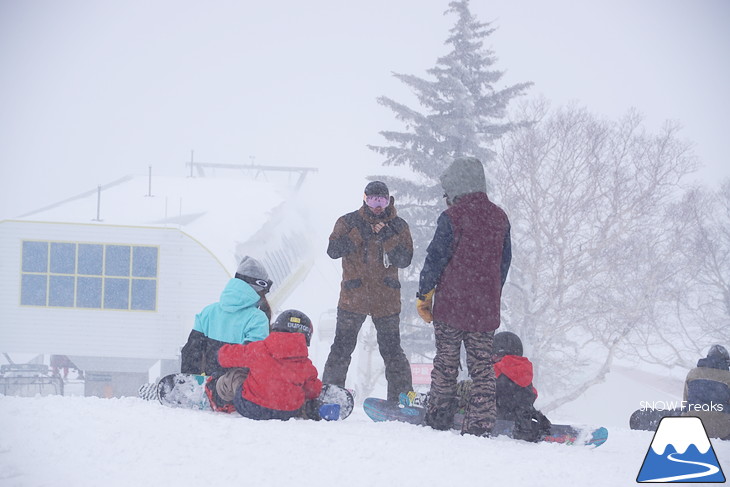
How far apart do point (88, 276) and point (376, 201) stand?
1692cm

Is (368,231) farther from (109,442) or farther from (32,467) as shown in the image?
(32,467)

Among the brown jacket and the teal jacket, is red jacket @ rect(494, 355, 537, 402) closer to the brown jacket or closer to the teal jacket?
the brown jacket

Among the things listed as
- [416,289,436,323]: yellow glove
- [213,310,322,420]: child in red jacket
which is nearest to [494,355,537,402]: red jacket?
[416,289,436,323]: yellow glove

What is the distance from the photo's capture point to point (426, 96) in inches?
848

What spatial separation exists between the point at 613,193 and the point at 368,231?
16294 millimetres

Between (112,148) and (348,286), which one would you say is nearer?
(348,286)

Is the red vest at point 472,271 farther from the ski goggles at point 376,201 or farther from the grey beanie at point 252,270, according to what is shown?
the grey beanie at point 252,270

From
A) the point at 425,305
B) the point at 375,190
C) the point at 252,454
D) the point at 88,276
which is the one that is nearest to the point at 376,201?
the point at 375,190

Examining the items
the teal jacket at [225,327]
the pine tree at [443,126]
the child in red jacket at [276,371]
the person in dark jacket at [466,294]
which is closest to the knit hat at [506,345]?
the person in dark jacket at [466,294]

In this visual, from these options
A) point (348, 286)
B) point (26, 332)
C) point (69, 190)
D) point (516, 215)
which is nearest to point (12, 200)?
point (69, 190)

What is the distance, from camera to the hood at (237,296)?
5.07 m

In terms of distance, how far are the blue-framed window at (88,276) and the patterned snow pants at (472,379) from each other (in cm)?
1664

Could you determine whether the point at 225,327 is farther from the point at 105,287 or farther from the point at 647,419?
the point at 105,287

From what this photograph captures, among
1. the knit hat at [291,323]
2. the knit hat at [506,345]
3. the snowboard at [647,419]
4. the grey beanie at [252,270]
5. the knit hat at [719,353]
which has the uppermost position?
the grey beanie at [252,270]
